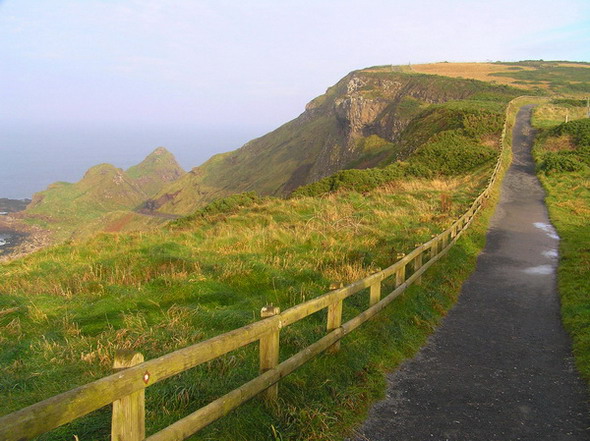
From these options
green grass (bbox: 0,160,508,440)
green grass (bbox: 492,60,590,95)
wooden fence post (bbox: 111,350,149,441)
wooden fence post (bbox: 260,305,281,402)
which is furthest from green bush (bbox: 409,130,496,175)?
green grass (bbox: 492,60,590,95)

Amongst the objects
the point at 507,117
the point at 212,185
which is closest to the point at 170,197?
the point at 212,185

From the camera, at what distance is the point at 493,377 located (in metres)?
6.20

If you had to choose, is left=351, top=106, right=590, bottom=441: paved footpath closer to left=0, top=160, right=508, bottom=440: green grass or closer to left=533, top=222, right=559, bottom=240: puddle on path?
left=0, top=160, right=508, bottom=440: green grass

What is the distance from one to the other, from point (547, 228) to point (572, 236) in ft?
6.60

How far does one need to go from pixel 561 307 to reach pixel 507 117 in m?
43.4

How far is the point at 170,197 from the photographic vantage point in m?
160

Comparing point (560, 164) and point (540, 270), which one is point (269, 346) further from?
point (560, 164)

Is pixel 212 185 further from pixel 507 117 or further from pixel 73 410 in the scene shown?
pixel 73 410

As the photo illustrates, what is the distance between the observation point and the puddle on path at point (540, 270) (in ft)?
39.3

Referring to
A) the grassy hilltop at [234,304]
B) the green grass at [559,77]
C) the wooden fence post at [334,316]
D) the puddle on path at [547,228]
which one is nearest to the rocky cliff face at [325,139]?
the green grass at [559,77]

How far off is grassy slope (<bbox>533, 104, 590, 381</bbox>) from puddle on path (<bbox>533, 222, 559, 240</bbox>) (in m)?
0.22

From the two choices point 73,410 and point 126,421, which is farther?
point 126,421

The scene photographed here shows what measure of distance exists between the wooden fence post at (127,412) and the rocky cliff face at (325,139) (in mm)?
60377

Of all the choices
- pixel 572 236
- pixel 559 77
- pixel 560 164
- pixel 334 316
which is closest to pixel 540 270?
pixel 572 236
